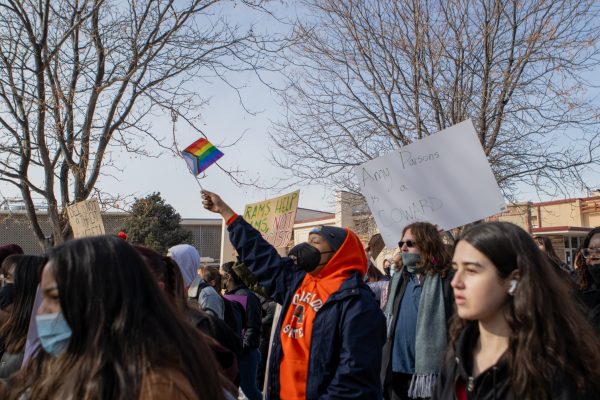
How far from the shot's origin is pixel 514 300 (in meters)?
2.34

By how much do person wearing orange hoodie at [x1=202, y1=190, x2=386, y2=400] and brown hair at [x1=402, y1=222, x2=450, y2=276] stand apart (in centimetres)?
82

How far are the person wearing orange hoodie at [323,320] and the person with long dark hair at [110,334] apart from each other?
148 centimetres

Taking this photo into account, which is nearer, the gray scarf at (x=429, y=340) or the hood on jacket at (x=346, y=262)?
the hood on jacket at (x=346, y=262)

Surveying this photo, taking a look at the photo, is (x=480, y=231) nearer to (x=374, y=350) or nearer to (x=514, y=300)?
(x=514, y=300)

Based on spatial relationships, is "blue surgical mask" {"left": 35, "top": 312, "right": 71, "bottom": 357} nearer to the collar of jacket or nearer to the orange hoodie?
the collar of jacket

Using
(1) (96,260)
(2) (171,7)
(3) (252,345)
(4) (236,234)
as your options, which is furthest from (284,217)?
(1) (96,260)

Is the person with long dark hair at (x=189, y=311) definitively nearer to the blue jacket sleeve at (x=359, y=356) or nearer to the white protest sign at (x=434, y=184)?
the blue jacket sleeve at (x=359, y=356)

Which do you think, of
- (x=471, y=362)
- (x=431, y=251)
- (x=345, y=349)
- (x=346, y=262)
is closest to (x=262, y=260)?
(x=346, y=262)

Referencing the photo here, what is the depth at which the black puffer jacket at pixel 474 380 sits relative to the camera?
2.14 metres

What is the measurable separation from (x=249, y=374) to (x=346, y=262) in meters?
4.36

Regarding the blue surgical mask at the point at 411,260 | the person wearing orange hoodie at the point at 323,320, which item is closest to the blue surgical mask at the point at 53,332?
the person wearing orange hoodie at the point at 323,320

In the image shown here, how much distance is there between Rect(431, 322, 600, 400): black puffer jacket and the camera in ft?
7.03

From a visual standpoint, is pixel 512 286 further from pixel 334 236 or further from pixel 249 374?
pixel 249 374

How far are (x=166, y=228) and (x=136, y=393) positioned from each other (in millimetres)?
39604
